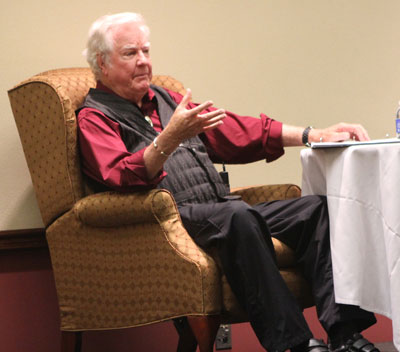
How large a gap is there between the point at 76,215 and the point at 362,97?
1.57 meters

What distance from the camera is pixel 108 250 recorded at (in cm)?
222

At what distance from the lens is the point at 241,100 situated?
306cm

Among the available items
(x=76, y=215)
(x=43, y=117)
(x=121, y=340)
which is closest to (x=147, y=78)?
(x=43, y=117)

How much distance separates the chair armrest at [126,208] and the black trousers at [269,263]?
0.12 meters

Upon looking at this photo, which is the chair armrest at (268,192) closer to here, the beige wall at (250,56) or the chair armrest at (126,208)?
the beige wall at (250,56)

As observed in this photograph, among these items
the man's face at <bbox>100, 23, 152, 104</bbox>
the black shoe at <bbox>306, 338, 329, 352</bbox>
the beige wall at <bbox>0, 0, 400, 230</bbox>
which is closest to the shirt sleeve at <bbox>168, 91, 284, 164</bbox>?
the man's face at <bbox>100, 23, 152, 104</bbox>

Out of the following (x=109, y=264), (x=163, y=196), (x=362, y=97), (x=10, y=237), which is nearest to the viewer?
(x=163, y=196)

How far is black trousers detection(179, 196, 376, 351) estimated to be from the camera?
1.92m

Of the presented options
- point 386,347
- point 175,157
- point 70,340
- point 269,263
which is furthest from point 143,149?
point 386,347

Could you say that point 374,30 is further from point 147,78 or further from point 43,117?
point 43,117

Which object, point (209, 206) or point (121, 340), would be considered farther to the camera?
point (121, 340)

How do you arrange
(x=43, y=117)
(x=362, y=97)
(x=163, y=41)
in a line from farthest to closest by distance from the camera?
(x=362, y=97) < (x=163, y=41) < (x=43, y=117)

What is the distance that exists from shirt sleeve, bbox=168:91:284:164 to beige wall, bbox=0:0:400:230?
361mm

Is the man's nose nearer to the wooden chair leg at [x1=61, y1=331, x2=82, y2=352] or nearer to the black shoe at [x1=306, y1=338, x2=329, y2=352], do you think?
the wooden chair leg at [x1=61, y1=331, x2=82, y2=352]
